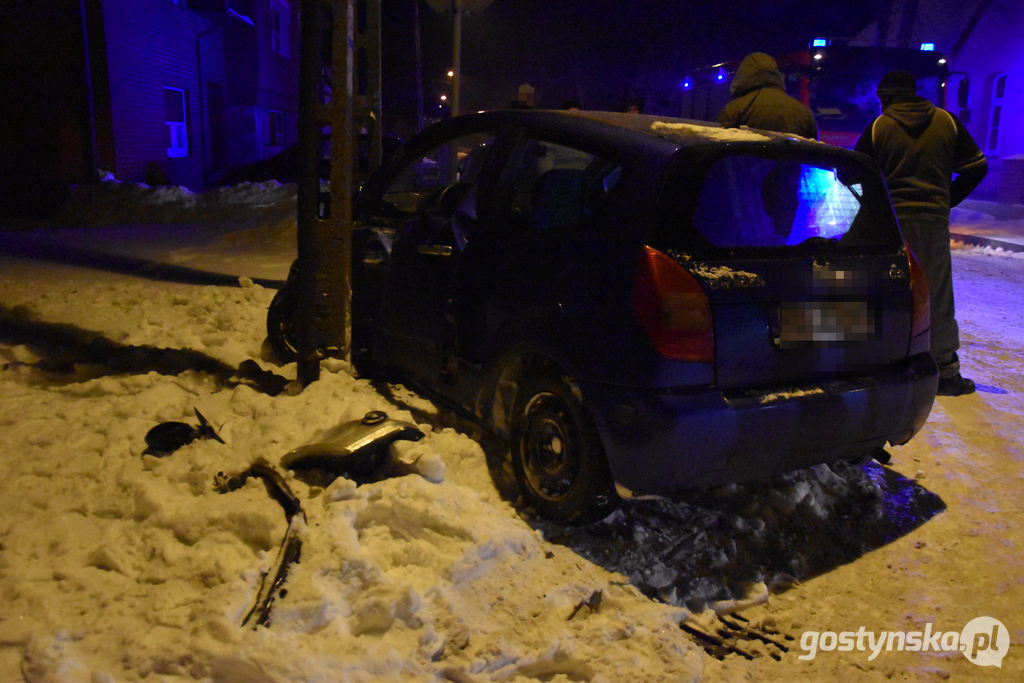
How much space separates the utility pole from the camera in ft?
14.1

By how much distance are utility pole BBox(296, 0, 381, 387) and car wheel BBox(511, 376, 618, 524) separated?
1434 mm

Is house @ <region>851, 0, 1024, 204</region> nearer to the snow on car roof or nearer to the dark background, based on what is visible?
the dark background

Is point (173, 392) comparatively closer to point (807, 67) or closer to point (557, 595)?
point (557, 595)

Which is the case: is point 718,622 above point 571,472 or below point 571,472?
below

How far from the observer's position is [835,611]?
3.05 meters

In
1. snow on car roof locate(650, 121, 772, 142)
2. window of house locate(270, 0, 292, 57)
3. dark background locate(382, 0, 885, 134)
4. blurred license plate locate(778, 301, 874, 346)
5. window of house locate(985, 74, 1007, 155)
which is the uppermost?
dark background locate(382, 0, 885, 134)

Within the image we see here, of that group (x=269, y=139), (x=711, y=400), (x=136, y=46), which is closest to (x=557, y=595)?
(x=711, y=400)

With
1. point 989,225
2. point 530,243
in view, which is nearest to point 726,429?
point 530,243

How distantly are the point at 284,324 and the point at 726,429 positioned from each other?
3217mm

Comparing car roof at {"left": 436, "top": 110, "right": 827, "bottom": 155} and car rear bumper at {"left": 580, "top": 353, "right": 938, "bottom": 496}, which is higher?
car roof at {"left": 436, "top": 110, "right": 827, "bottom": 155}

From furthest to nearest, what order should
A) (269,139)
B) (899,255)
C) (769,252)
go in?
(269,139) < (899,255) < (769,252)

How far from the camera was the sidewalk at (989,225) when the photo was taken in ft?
45.9

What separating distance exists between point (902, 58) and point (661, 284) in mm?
14662

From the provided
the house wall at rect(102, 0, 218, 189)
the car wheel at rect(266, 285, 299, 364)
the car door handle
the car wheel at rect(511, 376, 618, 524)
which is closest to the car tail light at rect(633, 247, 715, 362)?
the car wheel at rect(511, 376, 618, 524)
